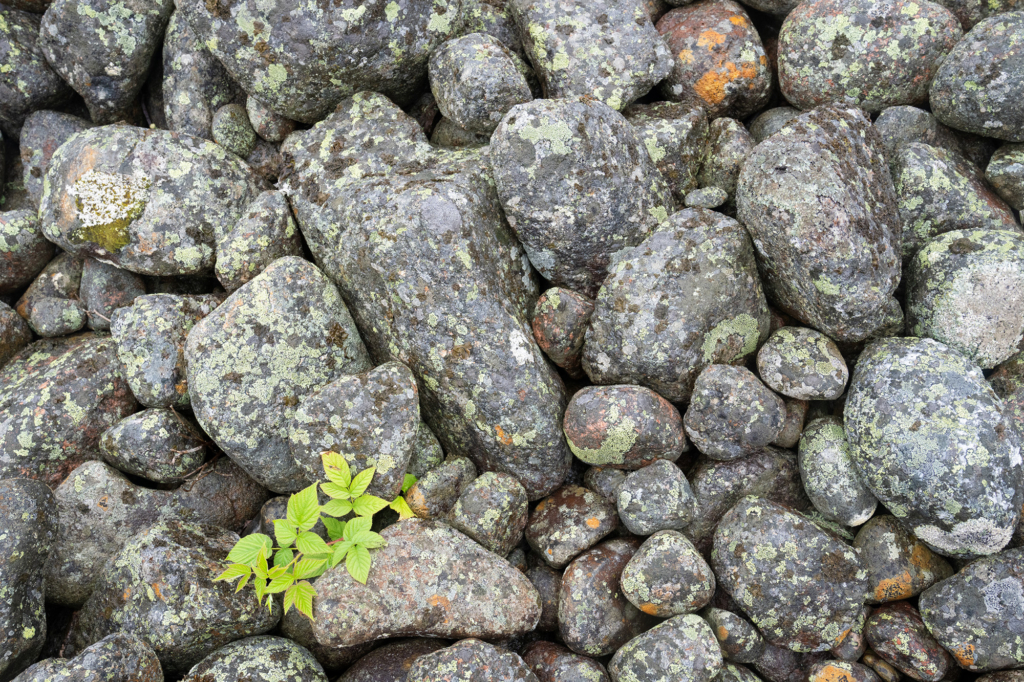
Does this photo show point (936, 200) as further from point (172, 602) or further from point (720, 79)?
point (172, 602)

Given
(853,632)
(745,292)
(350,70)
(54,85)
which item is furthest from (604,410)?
(54,85)

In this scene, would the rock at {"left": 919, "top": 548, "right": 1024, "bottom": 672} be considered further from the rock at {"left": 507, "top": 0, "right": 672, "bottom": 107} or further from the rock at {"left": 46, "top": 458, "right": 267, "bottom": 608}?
the rock at {"left": 46, "top": 458, "right": 267, "bottom": 608}

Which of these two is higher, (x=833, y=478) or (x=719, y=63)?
(x=719, y=63)

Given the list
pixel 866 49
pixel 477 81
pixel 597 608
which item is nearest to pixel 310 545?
pixel 597 608

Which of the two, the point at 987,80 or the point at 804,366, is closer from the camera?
the point at 804,366

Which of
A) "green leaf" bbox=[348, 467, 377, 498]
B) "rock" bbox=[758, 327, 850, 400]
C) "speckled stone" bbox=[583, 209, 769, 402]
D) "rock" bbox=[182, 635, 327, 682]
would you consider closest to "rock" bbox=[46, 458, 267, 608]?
"rock" bbox=[182, 635, 327, 682]

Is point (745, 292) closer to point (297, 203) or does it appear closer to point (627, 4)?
point (627, 4)
